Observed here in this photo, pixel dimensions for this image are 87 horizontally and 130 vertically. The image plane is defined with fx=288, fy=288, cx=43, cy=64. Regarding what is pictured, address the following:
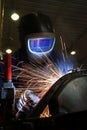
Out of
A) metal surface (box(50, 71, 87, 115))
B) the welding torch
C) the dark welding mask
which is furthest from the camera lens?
the dark welding mask

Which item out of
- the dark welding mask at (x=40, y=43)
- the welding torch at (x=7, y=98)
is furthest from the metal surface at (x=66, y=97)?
the dark welding mask at (x=40, y=43)

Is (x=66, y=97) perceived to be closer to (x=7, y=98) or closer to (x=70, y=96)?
(x=70, y=96)

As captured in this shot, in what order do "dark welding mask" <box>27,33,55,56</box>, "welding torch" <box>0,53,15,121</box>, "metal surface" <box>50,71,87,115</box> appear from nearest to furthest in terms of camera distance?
"metal surface" <box>50,71,87,115</box> → "welding torch" <box>0,53,15,121</box> → "dark welding mask" <box>27,33,55,56</box>

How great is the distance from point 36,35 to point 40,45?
0.06 meters

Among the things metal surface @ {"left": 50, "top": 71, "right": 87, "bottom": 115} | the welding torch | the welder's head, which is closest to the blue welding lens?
the welder's head

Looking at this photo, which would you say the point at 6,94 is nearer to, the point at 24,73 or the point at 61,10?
the point at 24,73

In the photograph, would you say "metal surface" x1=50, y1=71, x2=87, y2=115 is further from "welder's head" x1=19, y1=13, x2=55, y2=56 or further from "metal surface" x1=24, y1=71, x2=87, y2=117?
"welder's head" x1=19, y1=13, x2=55, y2=56

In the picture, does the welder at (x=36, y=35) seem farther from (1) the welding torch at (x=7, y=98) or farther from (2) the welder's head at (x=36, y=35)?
(1) the welding torch at (x=7, y=98)

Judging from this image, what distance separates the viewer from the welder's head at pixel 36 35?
1.29 m

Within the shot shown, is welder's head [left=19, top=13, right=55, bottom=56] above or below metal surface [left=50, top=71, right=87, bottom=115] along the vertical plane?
above

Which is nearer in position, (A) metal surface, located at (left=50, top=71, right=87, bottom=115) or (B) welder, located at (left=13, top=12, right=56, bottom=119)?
(A) metal surface, located at (left=50, top=71, right=87, bottom=115)

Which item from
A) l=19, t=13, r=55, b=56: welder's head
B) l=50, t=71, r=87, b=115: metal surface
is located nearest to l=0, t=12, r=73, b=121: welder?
l=19, t=13, r=55, b=56: welder's head

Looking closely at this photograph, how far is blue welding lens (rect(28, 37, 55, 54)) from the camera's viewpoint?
1.31 m

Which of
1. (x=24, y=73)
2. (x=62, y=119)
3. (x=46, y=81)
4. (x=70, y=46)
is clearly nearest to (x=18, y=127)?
(x=62, y=119)
